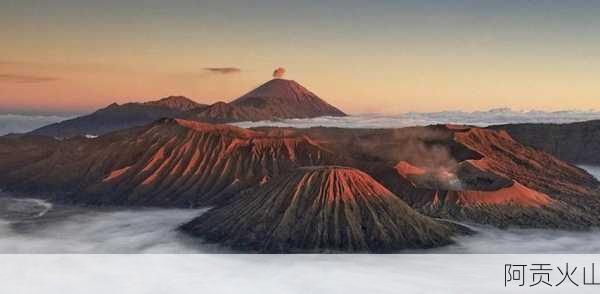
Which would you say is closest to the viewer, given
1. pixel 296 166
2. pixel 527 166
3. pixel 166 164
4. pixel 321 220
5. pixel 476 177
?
pixel 321 220

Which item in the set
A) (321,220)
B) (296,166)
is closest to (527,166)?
(296,166)

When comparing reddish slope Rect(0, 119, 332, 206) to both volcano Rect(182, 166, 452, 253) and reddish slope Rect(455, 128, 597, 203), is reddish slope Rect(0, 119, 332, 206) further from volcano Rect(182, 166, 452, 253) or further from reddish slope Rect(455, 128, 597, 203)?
volcano Rect(182, 166, 452, 253)

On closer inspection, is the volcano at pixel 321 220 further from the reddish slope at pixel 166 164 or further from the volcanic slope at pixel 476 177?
the reddish slope at pixel 166 164

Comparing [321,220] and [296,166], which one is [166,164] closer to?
[296,166]

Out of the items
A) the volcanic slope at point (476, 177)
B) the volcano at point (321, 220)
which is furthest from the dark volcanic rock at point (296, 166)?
the volcano at point (321, 220)

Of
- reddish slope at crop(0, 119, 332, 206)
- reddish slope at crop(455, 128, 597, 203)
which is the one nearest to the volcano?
reddish slope at crop(0, 119, 332, 206)

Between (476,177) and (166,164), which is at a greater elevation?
(166,164)

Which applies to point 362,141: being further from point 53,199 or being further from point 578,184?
point 53,199
